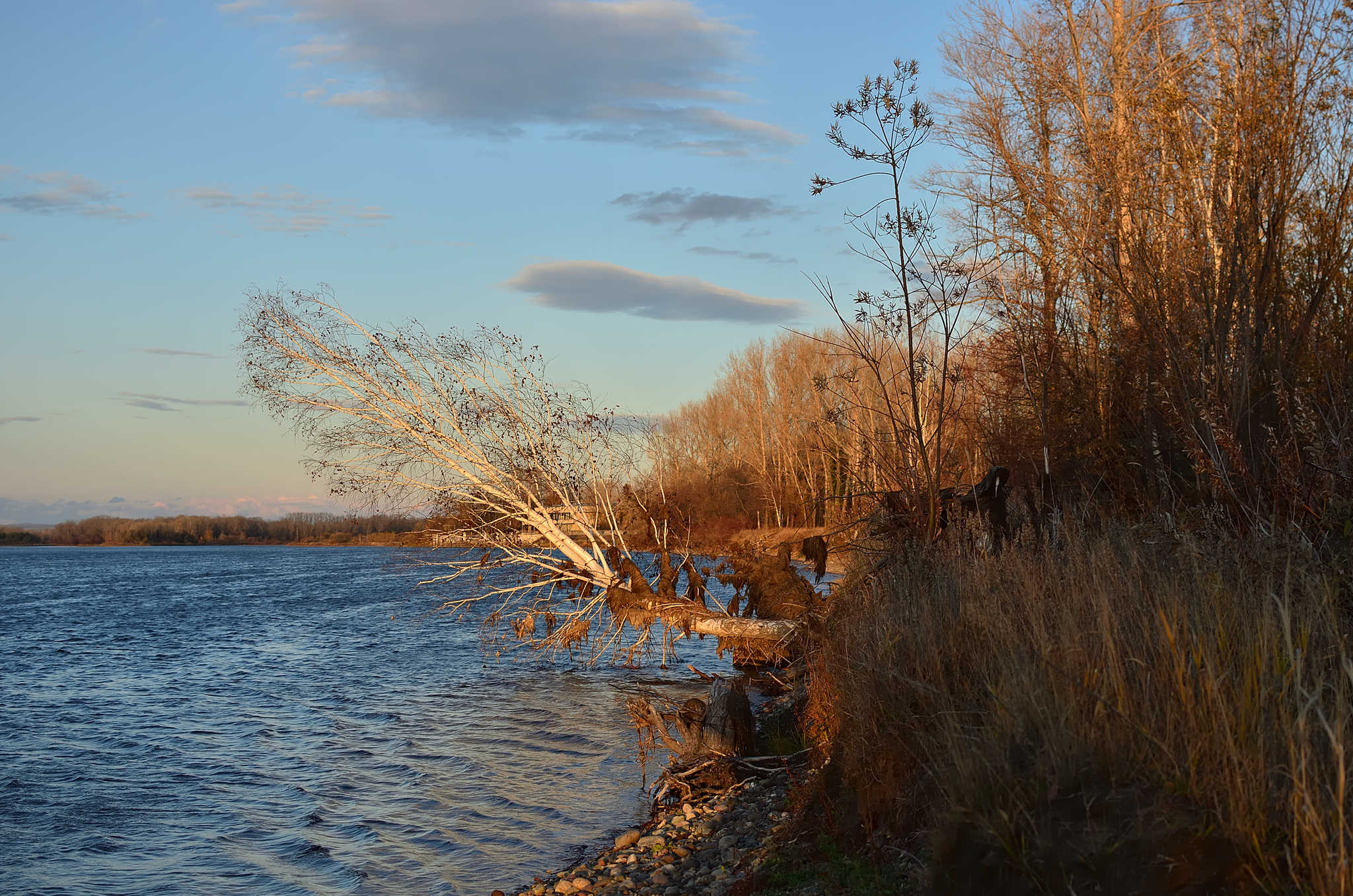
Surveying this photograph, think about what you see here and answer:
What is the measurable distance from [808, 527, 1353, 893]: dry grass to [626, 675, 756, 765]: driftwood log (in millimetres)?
3839

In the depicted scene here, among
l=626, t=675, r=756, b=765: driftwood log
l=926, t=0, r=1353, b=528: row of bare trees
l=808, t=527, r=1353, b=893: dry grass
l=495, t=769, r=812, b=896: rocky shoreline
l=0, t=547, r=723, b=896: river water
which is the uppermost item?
l=926, t=0, r=1353, b=528: row of bare trees

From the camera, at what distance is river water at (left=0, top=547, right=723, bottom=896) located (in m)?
8.86

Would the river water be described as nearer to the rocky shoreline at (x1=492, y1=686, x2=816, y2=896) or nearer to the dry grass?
the rocky shoreline at (x1=492, y1=686, x2=816, y2=896)

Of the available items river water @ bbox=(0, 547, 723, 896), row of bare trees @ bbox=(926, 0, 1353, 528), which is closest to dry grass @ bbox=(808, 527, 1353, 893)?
row of bare trees @ bbox=(926, 0, 1353, 528)

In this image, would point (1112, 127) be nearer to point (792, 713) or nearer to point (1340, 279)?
point (1340, 279)

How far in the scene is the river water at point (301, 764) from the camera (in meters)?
8.86

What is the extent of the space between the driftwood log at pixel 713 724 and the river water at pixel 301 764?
2.73ft

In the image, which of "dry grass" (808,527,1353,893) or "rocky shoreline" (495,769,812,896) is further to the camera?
"rocky shoreline" (495,769,812,896)

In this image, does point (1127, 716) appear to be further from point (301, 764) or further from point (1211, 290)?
point (301, 764)

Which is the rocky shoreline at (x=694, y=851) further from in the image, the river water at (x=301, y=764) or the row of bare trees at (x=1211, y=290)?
the row of bare trees at (x=1211, y=290)

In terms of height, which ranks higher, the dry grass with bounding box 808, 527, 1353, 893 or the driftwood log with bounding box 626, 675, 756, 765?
the dry grass with bounding box 808, 527, 1353, 893

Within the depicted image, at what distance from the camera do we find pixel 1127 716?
3768 mm

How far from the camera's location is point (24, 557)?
98812mm

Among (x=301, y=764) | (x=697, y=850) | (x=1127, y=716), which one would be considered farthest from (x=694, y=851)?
(x=301, y=764)
